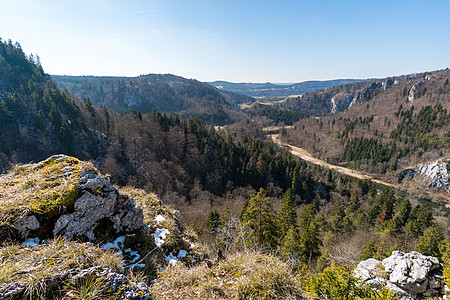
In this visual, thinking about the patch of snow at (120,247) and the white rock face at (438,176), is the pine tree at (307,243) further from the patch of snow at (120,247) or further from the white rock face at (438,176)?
the white rock face at (438,176)

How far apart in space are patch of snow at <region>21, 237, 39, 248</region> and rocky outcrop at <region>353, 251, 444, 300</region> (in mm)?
13454

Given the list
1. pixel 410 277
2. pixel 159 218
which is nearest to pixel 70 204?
pixel 159 218

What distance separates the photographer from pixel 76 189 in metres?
7.13

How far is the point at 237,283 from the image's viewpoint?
4883mm

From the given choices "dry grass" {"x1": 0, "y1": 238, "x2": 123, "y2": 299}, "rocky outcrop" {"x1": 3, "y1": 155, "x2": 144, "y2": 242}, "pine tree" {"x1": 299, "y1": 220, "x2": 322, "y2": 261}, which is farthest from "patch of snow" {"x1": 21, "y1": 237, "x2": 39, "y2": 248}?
"pine tree" {"x1": 299, "y1": 220, "x2": 322, "y2": 261}

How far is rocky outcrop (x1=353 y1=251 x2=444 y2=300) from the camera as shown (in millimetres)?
10828

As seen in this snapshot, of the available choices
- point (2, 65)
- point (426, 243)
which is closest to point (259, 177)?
point (426, 243)

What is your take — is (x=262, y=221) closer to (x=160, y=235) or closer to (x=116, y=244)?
(x=160, y=235)

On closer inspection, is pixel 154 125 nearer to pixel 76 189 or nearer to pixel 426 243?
pixel 76 189

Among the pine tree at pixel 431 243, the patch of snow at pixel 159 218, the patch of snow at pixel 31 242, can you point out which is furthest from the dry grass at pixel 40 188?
the pine tree at pixel 431 243

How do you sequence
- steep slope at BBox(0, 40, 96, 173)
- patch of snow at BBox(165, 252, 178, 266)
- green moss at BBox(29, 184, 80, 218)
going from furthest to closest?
steep slope at BBox(0, 40, 96, 173)
patch of snow at BBox(165, 252, 178, 266)
green moss at BBox(29, 184, 80, 218)

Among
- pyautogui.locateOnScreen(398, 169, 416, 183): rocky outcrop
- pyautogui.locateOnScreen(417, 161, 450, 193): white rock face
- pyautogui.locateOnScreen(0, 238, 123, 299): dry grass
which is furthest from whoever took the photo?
pyautogui.locateOnScreen(398, 169, 416, 183): rocky outcrop

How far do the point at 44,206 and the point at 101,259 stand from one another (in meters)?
3.46

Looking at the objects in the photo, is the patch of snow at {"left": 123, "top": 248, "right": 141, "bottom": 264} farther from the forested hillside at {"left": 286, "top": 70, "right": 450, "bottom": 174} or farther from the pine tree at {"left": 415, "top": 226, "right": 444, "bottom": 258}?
the forested hillside at {"left": 286, "top": 70, "right": 450, "bottom": 174}
